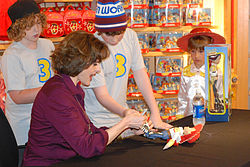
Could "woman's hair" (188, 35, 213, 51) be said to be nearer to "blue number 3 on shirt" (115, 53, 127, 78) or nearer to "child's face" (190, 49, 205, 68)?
"child's face" (190, 49, 205, 68)

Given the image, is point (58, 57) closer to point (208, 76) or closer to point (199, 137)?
point (199, 137)

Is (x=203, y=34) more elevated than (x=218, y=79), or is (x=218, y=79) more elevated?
(x=203, y=34)

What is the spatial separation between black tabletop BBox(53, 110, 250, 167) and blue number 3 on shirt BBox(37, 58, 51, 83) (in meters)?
0.96

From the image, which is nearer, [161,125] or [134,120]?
[134,120]

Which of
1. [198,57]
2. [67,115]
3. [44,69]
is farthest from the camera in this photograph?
[198,57]

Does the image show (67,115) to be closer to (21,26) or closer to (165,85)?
(21,26)

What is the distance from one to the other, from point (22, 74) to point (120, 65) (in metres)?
0.68

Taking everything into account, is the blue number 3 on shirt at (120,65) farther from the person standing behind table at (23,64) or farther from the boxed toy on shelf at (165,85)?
the boxed toy on shelf at (165,85)

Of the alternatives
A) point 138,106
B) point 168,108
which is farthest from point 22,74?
point 168,108

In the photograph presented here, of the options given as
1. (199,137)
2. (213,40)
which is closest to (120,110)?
(199,137)

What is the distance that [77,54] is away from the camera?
6.41ft

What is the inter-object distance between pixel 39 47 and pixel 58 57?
35.9 inches

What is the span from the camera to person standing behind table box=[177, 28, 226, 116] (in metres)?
3.15

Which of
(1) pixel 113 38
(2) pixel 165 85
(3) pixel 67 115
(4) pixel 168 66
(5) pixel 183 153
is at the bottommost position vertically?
(2) pixel 165 85
